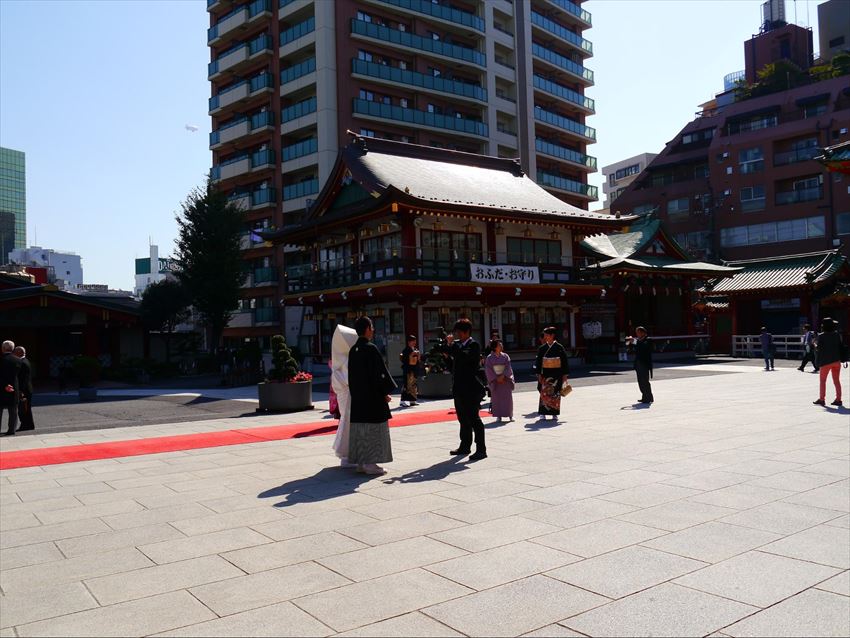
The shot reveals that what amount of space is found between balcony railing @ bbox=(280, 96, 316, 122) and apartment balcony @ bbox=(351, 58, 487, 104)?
3.31 m

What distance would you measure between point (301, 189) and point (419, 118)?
951 centimetres

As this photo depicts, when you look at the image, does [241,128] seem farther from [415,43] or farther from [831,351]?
[831,351]

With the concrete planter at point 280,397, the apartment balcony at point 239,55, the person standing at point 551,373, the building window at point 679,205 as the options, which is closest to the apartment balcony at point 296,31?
the apartment balcony at point 239,55

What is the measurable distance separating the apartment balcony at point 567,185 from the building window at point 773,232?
1158cm

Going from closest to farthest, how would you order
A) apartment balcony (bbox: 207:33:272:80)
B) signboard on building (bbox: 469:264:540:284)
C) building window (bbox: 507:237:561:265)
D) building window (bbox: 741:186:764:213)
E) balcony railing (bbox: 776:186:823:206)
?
signboard on building (bbox: 469:264:540:284), building window (bbox: 507:237:561:265), apartment balcony (bbox: 207:33:272:80), balcony railing (bbox: 776:186:823:206), building window (bbox: 741:186:764:213)

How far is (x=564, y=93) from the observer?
58156 millimetres

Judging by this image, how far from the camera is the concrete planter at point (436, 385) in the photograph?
19266mm

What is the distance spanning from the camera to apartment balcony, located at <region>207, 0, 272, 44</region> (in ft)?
155

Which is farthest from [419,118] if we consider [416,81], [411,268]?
[411,268]

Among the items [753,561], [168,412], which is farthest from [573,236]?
[753,561]

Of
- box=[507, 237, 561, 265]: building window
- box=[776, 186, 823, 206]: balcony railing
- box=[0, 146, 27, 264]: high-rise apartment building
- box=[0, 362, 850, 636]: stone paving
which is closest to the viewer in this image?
box=[0, 362, 850, 636]: stone paving

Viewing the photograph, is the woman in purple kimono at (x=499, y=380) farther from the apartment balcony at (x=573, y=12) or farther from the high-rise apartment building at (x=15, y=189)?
the high-rise apartment building at (x=15, y=189)

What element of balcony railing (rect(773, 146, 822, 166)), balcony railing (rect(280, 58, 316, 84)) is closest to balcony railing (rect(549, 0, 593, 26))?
balcony railing (rect(773, 146, 822, 166))

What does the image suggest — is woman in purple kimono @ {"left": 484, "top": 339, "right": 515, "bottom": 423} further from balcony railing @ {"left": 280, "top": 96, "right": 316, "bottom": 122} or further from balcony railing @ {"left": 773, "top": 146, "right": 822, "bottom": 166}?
balcony railing @ {"left": 773, "top": 146, "right": 822, "bottom": 166}
